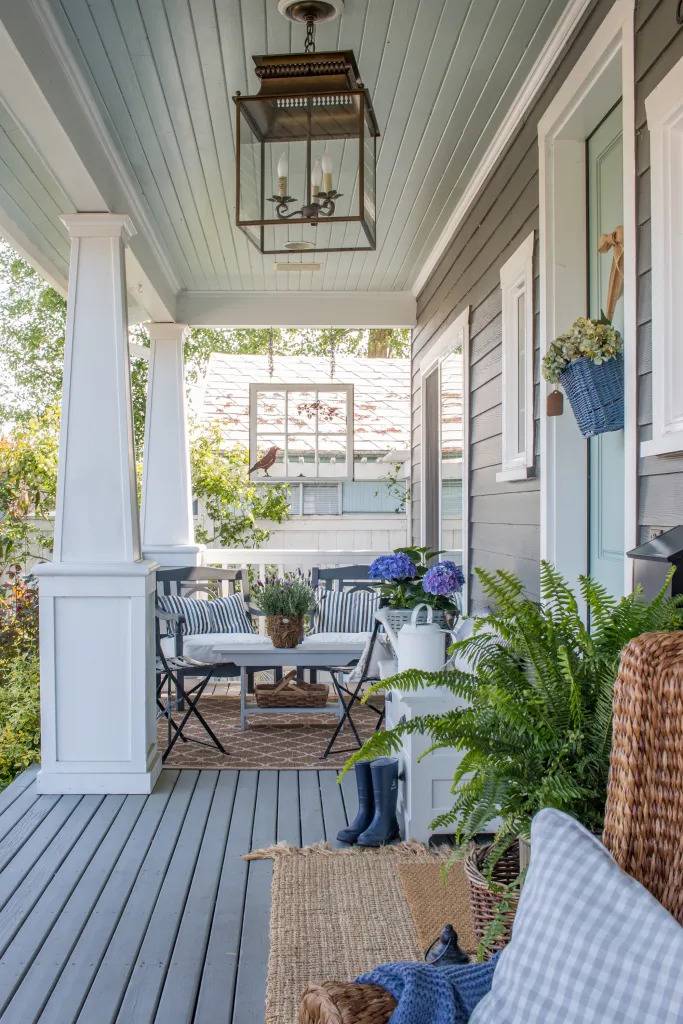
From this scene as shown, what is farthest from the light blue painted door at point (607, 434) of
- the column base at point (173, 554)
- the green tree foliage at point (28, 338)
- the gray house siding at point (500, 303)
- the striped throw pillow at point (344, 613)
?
the green tree foliage at point (28, 338)

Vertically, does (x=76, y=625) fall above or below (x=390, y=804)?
above

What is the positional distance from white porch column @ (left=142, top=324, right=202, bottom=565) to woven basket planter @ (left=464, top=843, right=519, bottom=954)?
198 inches

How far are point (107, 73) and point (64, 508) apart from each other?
178 centimetres

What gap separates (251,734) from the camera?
528cm

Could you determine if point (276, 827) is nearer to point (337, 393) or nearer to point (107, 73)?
point (107, 73)

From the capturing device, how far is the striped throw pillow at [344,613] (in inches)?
245

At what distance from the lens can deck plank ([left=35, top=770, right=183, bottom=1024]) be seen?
2.33m

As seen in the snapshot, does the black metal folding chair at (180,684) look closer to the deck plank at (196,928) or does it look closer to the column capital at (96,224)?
the deck plank at (196,928)

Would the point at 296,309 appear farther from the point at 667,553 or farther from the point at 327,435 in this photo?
the point at 667,553

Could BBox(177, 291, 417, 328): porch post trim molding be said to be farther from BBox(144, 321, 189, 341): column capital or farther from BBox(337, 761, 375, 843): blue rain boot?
BBox(337, 761, 375, 843): blue rain boot

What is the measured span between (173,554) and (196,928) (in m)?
4.43

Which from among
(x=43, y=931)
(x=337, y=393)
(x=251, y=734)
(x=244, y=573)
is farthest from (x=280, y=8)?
(x=337, y=393)

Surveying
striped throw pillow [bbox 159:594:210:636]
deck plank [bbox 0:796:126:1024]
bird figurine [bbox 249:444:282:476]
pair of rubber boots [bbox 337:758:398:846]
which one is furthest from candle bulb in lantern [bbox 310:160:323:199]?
bird figurine [bbox 249:444:282:476]

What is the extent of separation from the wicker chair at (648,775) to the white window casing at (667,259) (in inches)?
38.6
